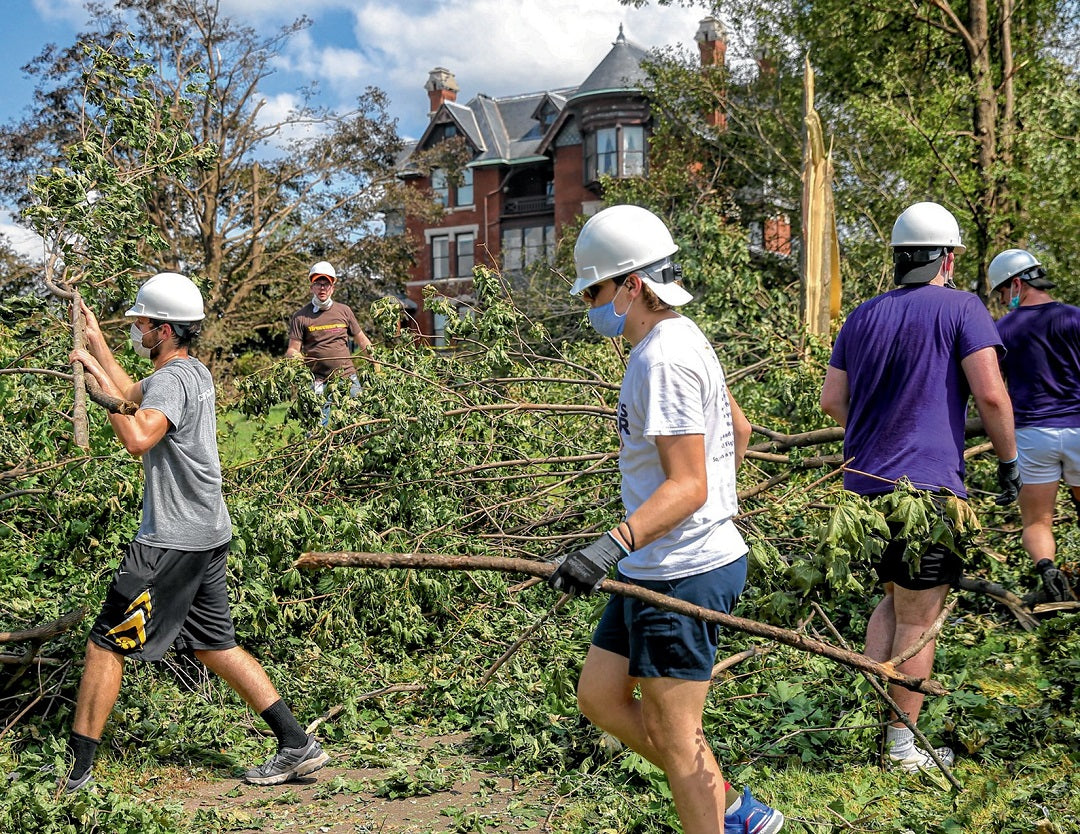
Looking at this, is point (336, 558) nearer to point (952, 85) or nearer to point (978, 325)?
point (978, 325)

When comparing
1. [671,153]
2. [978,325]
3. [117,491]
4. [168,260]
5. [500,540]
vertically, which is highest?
[671,153]

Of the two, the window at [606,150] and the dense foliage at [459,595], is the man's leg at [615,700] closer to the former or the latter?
the dense foliage at [459,595]

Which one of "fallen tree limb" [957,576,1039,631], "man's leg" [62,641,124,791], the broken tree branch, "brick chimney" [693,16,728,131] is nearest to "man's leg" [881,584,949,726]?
"fallen tree limb" [957,576,1039,631]

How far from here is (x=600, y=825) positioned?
349 cm

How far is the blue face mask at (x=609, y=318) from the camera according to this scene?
9.24 feet

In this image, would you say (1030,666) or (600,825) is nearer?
(600,825)

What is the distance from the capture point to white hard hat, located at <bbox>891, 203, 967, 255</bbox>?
12.8 feet

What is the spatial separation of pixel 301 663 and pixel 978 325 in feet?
11.9

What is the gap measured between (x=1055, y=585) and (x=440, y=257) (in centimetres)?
3687

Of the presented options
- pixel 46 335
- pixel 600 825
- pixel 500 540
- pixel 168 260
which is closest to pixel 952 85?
pixel 500 540

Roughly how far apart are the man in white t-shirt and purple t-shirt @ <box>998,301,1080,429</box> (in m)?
3.52

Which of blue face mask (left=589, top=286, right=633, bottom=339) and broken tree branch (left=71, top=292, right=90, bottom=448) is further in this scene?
broken tree branch (left=71, top=292, right=90, bottom=448)

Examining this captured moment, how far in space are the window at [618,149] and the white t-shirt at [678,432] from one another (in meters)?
31.6

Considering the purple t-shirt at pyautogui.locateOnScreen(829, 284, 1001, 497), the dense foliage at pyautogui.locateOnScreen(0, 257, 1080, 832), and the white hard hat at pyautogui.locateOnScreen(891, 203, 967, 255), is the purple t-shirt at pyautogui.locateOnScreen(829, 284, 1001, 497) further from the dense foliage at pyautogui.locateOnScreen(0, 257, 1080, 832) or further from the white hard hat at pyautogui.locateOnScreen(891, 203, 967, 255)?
the dense foliage at pyautogui.locateOnScreen(0, 257, 1080, 832)
